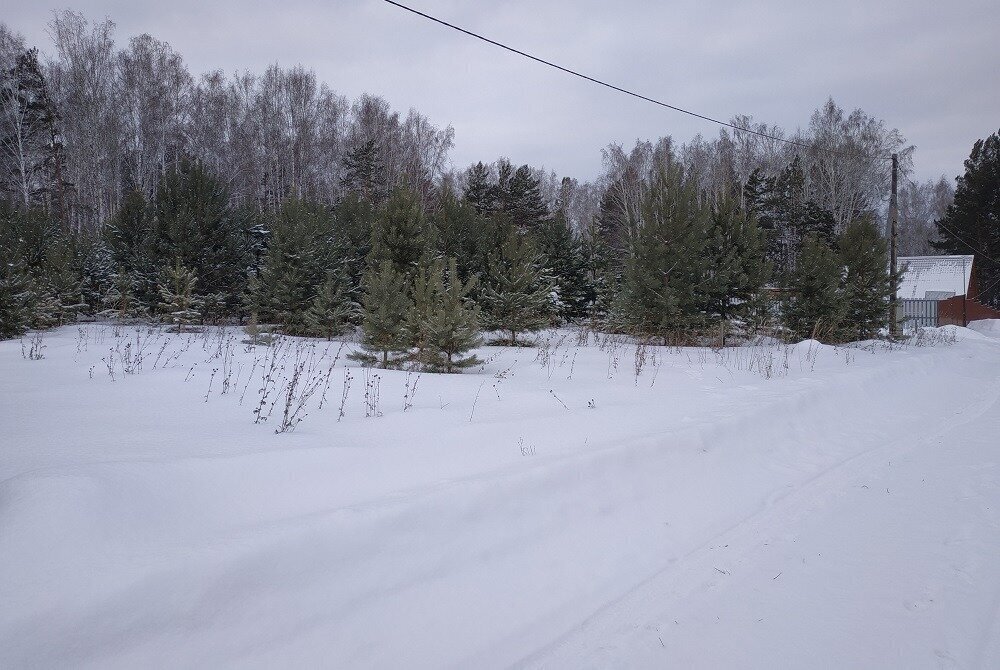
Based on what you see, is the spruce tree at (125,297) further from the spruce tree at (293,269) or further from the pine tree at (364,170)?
the pine tree at (364,170)

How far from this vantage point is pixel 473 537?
354cm

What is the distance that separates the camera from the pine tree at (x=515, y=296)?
1521 cm

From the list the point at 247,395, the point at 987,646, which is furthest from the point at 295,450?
the point at 987,646

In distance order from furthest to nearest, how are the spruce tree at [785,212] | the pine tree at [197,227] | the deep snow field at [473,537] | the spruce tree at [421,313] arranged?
the spruce tree at [785,212] < the pine tree at [197,227] < the spruce tree at [421,313] < the deep snow field at [473,537]

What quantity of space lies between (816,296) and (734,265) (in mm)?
3041

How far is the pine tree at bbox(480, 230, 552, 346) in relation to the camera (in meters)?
A: 15.2

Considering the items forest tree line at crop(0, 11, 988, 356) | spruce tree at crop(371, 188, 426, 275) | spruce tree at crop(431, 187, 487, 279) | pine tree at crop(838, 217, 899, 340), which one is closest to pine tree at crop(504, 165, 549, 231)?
forest tree line at crop(0, 11, 988, 356)

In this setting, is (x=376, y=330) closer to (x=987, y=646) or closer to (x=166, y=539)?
(x=166, y=539)

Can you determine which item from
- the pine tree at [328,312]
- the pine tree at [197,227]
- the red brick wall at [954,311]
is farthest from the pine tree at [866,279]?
the pine tree at [197,227]

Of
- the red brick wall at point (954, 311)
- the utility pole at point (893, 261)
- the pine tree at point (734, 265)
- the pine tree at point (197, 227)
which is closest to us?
the pine tree at point (734, 265)

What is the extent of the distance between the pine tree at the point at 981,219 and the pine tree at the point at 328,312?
151ft

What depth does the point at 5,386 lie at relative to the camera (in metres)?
6.04

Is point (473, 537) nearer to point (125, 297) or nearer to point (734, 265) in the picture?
point (734, 265)

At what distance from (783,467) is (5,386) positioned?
842 cm
